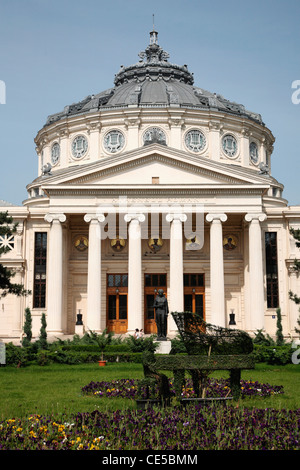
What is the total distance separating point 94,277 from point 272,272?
1508cm

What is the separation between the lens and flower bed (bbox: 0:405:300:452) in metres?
9.73

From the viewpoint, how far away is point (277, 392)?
17172 mm

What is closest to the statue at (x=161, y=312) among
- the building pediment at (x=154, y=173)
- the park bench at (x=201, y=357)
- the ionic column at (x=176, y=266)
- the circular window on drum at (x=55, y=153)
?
the ionic column at (x=176, y=266)

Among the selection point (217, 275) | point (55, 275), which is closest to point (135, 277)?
point (55, 275)

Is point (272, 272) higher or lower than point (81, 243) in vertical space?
lower

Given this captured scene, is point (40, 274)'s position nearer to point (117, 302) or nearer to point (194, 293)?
point (117, 302)

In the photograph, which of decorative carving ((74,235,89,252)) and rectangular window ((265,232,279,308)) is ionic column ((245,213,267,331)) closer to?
rectangular window ((265,232,279,308))

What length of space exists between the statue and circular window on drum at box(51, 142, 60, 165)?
32.4 meters

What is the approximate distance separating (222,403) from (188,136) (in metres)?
45.1

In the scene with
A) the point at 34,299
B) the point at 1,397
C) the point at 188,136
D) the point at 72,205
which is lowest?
the point at 1,397

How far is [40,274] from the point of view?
47.6 metres

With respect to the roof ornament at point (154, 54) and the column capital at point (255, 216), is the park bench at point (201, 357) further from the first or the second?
the roof ornament at point (154, 54)

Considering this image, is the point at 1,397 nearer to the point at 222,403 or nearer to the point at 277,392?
the point at 222,403

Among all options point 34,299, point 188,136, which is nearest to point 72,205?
point 34,299
